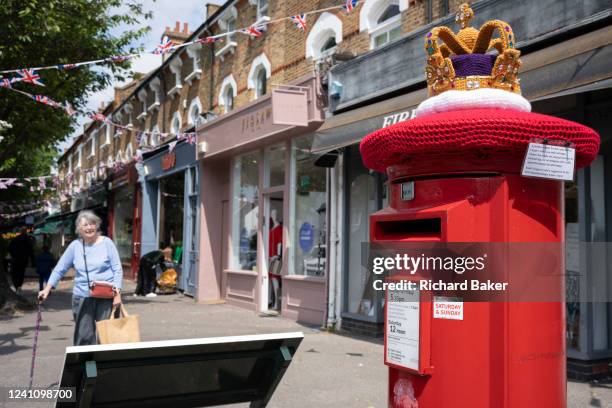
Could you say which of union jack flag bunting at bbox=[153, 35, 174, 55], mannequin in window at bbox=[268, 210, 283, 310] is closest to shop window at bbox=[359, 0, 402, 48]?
union jack flag bunting at bbox=[153, 35, 174, 55]

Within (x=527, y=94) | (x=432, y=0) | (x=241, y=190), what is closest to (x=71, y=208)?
(x=241, y=190)

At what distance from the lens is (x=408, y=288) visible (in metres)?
2.68

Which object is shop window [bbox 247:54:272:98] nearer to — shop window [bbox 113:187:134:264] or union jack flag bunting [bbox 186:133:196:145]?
union jack flag bunting [bbox 186:133:196:145]

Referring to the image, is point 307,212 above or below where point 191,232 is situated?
above

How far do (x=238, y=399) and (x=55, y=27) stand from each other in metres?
9.19

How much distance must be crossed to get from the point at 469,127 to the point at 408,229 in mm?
605

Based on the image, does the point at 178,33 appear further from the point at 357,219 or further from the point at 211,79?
the point at 357,219

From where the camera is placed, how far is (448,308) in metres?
2.58

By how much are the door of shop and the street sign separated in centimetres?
1164

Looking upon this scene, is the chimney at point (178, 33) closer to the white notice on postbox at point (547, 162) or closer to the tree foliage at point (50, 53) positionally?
the tree foliage at point (50, 53)

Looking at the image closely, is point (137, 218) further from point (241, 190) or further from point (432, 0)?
point (432, 0)

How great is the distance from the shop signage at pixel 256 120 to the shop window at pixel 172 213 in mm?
5540

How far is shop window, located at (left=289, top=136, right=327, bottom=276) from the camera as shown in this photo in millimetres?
10336

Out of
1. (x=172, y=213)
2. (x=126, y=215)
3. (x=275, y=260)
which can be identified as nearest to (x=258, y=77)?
(x=275, y=260)
